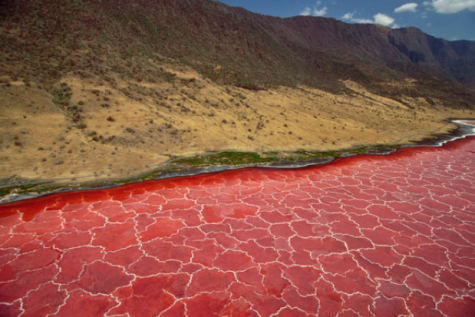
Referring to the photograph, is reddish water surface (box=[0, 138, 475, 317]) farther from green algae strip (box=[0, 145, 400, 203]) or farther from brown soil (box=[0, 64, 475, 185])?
brown soil (box=[0, 64, 475, 185])

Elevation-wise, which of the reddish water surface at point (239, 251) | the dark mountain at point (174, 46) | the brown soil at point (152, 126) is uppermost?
the dark mountain at point (174, 46)

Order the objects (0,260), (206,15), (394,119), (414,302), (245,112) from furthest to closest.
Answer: (206,15), (394,119), (245,112), (0,260), (414,302)

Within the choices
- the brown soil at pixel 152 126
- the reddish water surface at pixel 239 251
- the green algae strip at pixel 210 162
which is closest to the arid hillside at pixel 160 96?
the brown soil at pixel 152 126

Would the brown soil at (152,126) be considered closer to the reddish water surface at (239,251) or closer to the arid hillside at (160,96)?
the arid hillside at (160,96)

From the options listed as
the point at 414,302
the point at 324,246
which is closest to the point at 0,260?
the point at 324,246

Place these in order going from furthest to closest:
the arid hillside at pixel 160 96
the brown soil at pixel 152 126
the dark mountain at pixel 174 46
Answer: the dark mountain at pixel 174 46, the arid hillside at pixel 160 96, the brown soil at pixel 152 126

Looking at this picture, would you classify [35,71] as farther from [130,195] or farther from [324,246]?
[324,246]

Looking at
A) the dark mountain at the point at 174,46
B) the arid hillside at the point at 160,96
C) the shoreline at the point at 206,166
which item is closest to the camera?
the shoreline at the point at 206,166
